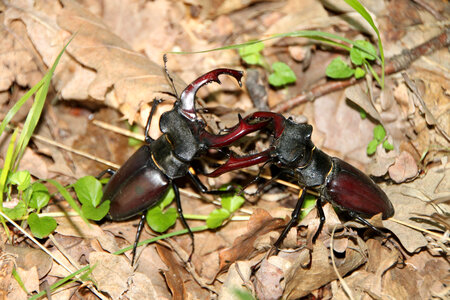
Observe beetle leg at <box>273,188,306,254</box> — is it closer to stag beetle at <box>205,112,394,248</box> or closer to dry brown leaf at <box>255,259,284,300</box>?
stag beetle at <box>205,112,394,248</box>

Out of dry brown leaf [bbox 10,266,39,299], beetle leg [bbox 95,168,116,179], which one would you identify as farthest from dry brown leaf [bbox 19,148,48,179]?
dry brown leaf [bbox 10,266,39,299]

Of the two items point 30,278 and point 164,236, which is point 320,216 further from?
point 30,278

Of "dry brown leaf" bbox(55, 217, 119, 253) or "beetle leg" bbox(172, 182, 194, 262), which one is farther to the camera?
"beetle leg" bbox(172, 182, 194, 262)

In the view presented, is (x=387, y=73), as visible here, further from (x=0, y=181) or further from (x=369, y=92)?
(x=0, y=181)

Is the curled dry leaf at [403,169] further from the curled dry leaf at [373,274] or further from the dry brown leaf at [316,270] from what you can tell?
the dry brown leaf at [316,270]

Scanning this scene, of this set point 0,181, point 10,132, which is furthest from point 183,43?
point 0,181

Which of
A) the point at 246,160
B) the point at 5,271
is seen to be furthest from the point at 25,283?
the point at 246,160

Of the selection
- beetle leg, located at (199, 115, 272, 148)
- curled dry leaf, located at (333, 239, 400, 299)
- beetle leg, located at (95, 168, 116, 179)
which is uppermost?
beetle leg, located at (199, 115, 272, 148)
